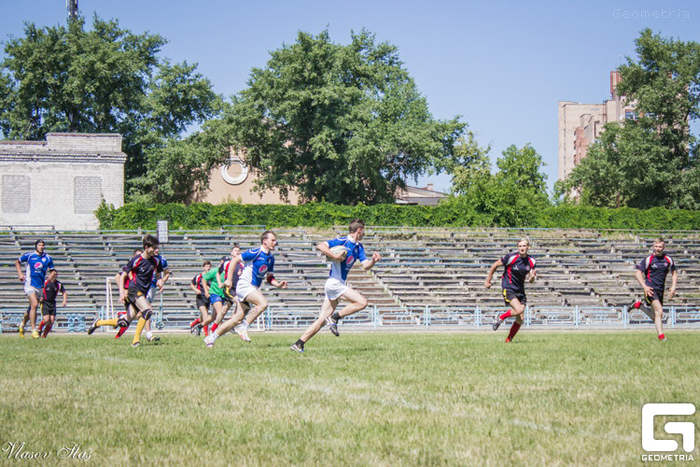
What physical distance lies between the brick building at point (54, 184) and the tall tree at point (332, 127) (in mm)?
10156

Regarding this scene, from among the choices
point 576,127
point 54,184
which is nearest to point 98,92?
point 54,184

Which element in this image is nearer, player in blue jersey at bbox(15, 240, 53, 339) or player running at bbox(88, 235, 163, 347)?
player running at bbox(88, 235, 163, 347)

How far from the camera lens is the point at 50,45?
6162 centimetres

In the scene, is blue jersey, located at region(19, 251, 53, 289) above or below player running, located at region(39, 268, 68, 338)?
above

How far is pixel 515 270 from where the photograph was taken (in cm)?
1540

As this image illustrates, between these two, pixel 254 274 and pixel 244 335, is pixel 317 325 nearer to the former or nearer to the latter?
pixel 254 274

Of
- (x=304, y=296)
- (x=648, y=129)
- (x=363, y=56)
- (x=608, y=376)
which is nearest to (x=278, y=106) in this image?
(x=363, y=56)

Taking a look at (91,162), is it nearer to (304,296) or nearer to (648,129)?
(304,296)

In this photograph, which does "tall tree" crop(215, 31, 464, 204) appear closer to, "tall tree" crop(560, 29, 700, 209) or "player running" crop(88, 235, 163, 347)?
"tall tree" crop(560, 29, 700, 209)

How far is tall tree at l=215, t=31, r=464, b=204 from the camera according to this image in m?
54.2

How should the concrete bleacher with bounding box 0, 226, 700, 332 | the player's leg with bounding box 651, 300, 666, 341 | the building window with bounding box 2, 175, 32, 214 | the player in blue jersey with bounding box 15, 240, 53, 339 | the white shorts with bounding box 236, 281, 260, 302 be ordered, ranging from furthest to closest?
the building window with bounding box 2, 175, 32, 214 → the concrete bleacher with bounding box 0, 226, 700, 332 → the player in blue jersey with bounding box 15, 240, 53, 339 → the player's leg with bounding box 651, 300, 666, 341 → the white shorts with bounding box 236, 281, 260, 302

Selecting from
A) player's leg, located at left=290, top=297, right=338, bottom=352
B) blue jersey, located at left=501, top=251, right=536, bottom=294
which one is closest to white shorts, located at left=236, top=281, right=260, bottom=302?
player's leg, located at left=290, top=297, right=338, bottom=352

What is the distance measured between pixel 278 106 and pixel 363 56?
33.1 ft

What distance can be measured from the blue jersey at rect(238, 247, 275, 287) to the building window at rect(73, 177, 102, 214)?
1630 inches
